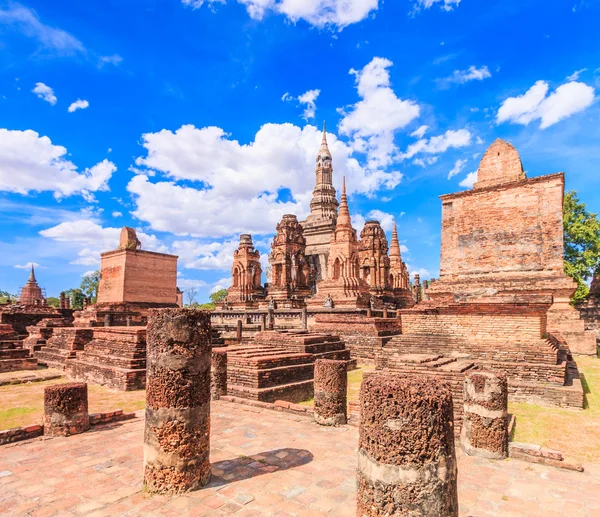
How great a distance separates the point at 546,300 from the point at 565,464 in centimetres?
699

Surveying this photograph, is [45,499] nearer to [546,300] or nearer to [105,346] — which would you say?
[105,346]

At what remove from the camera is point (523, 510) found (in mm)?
3844

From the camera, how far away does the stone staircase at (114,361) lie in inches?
409

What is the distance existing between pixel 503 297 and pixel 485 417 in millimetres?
7958

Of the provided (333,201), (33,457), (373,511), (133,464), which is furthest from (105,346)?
(333,201)

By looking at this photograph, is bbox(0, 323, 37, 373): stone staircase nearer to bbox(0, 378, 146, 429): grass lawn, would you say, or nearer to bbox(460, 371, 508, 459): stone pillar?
bbox(0, 378, 146, 429): grass lawn

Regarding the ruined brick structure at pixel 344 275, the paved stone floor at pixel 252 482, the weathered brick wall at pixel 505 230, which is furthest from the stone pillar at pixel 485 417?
the ruined brick structure at pixel 344 275

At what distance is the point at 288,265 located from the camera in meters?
29.9

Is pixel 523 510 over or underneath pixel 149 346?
underneath

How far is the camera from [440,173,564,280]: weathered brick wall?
1407 centimetres

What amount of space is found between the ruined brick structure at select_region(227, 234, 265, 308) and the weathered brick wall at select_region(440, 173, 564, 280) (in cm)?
1765

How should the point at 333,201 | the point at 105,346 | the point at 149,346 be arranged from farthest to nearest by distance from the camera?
the point at 333,201 < the point at 105,346 < the point at 149,346

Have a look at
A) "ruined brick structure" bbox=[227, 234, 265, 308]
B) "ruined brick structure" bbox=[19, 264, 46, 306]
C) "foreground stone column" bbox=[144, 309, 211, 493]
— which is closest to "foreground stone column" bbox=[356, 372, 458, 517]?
"foreground stone column" bbox=[144, 309, 211, 493]

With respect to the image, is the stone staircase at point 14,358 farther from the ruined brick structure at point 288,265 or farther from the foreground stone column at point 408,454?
the ruined brick structure at point 288,265
